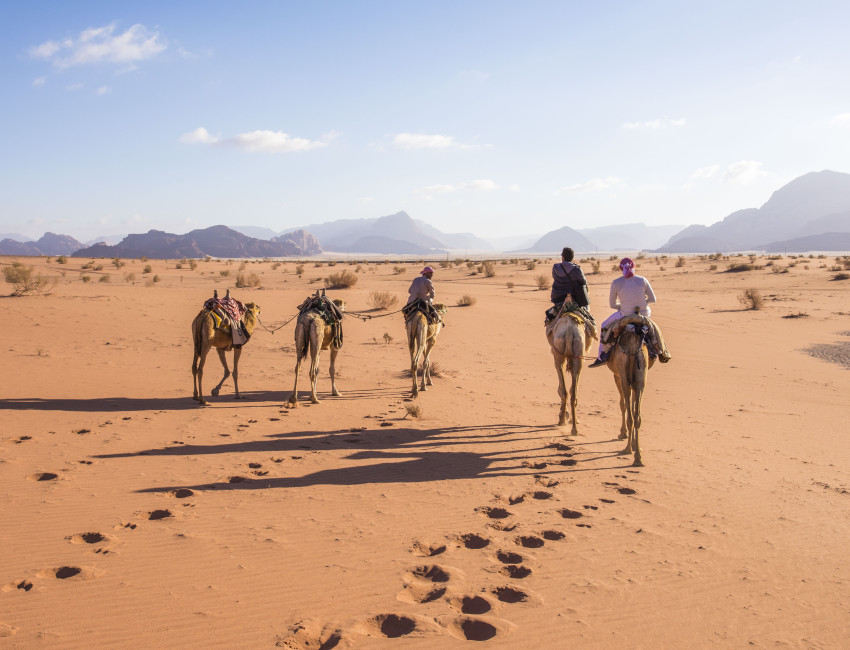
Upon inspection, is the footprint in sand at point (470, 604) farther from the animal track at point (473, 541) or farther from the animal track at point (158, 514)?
the animal track at point (158, 514)

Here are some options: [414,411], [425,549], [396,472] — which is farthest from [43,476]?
[414,411]

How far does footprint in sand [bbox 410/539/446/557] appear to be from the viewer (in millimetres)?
5112

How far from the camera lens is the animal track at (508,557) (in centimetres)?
497

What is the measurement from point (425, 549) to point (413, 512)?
0.82 m

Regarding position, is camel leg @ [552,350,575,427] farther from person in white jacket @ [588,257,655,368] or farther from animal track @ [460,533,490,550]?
animal track @ [460,533,490,550]

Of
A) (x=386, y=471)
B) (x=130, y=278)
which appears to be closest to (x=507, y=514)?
(x=386, y=471)

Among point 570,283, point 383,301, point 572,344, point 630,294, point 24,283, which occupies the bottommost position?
point 572,344

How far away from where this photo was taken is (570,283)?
9.45m

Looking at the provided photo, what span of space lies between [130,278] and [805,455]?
1476 inches

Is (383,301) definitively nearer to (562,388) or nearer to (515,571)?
(562,388)

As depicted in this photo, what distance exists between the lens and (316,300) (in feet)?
35.0

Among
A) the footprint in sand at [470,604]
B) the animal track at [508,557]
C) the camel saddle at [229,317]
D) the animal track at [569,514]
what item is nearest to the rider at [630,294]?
the animal track at [569,514]

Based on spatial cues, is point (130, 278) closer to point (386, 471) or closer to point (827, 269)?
point (386, 471)

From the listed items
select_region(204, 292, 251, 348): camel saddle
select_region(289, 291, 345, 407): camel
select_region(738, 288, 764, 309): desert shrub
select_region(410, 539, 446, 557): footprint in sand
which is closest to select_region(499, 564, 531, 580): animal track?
select_region(410, 539, 446, 557): footprint in sand
